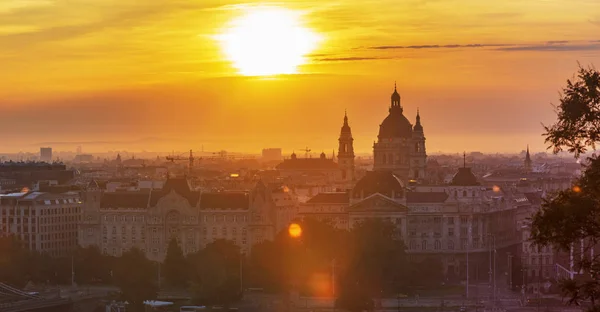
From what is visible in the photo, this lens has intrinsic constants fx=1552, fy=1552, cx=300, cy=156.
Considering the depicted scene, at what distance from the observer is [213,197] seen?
140500mm

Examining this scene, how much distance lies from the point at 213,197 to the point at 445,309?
3873 cm

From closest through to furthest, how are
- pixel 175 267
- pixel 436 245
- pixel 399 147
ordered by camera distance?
pixel 175 267
pixel 436 245
pixel 399 147

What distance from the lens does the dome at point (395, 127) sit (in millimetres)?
177500

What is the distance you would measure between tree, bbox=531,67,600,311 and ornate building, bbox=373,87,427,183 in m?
140

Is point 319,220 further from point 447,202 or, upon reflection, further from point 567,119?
point 567,119

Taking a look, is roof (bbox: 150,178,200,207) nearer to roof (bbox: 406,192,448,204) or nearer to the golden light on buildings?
the golden light on buildings

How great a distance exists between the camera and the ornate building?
175375 mm

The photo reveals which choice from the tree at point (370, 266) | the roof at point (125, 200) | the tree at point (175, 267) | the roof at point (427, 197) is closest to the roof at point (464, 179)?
the roof at point (427, 197)

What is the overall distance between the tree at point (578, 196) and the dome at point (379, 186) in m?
112

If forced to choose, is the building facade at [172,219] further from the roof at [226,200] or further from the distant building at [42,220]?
the distant building at [42,220]

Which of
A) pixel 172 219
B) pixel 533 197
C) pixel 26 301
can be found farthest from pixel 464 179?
pixel 26 301

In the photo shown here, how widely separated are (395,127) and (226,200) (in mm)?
43162

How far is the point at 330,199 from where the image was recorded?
146 meters

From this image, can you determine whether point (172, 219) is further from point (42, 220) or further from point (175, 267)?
point (175, 267)
